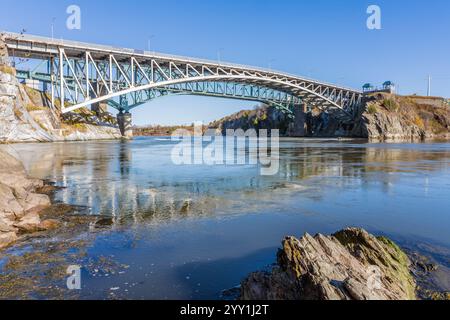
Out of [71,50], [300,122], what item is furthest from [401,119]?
[71,50]

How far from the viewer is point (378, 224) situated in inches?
372

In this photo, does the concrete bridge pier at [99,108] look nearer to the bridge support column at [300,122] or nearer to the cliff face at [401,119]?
the bridge support column at [300,122]

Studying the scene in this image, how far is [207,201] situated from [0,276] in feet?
24.4

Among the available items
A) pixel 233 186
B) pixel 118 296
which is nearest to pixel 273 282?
pixel 118 296

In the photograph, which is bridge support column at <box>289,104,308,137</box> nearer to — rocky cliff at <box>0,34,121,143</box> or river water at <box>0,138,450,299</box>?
rocky cliff at <box>0,34,121,143</box>

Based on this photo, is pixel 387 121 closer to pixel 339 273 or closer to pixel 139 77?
pixel 139 77

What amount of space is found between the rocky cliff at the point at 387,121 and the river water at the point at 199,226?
81.3m

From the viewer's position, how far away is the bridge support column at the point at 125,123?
3245 inches

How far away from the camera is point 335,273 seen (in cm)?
510

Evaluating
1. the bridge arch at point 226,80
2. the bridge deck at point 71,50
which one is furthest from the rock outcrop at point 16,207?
the bridge deck at point 71,50

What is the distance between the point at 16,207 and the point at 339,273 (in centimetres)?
921

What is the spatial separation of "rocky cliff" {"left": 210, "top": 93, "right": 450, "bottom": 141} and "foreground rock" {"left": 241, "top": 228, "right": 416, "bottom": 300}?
89.0 metres

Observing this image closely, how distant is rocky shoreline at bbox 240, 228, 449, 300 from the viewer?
15.1 ft
